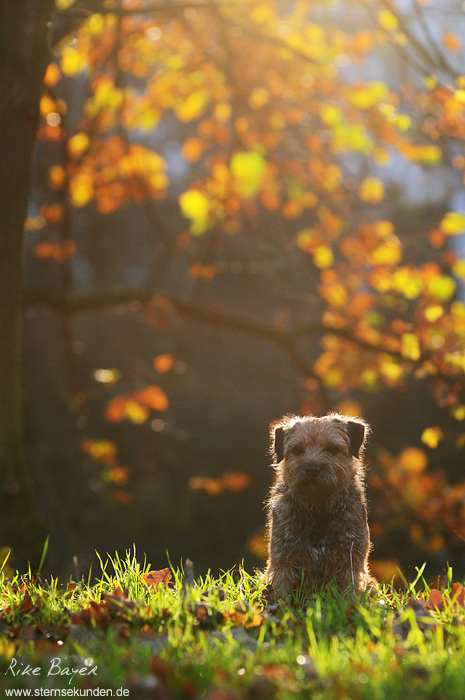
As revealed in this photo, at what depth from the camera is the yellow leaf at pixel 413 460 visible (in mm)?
12445

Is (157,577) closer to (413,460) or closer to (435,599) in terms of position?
(435,599)

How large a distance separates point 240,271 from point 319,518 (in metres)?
6.09

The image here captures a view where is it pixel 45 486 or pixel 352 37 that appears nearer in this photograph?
pixel 45 486

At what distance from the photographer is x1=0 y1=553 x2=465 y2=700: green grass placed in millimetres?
2441

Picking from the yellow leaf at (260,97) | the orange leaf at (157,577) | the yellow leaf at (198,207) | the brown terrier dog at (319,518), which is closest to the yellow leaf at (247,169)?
the yellow leaf at (198,207)

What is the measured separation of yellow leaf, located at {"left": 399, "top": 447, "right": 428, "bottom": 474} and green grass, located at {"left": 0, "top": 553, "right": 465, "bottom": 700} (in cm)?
879

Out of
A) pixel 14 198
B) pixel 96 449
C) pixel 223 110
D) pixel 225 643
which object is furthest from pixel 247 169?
pixel 225 643

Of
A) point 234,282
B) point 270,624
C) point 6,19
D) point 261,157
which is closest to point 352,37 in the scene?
point 261,157

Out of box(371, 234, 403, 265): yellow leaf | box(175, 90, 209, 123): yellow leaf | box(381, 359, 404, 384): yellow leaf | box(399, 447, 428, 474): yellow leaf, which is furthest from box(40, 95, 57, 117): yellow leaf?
box(399, 447, 428, 474): yellow leaf

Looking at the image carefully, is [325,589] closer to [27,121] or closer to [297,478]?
[297,478]

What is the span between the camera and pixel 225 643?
296cm

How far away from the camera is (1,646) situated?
113 inches

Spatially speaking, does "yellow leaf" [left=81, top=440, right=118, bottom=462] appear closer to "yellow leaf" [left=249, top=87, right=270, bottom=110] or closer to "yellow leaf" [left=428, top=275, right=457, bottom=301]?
"yellow leaf" [left=428, top=275, right=457, bottom=301]

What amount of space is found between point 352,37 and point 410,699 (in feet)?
40.9
